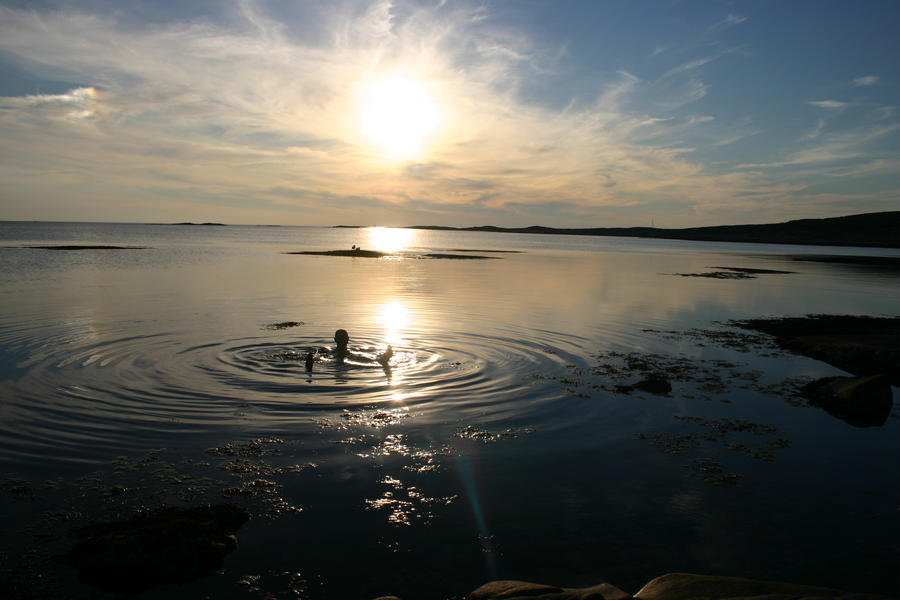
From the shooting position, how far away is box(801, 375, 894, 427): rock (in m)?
15.2

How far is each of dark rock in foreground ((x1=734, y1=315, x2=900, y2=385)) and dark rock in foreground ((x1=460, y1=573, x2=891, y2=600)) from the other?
17.3 m

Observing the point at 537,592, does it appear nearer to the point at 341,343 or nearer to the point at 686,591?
the point at 686,591

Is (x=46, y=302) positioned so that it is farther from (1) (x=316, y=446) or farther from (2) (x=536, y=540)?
(2) (x=536, y=540)

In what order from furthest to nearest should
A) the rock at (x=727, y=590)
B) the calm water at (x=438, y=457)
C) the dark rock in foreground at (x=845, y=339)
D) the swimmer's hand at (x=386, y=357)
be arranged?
the dark rock in foreground at (x=845, y=339) → the swimmer's hand at (x=386, y=357) → the calm water at (x=438, y=457) → the rock at (x=727, y=590)

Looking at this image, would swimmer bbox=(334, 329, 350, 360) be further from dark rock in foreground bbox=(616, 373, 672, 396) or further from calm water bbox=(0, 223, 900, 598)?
dark rock in foreground bbox=(616, 373, 672, 396)

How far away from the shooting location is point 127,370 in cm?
1747

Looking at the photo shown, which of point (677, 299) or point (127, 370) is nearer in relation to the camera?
point (127, 370)

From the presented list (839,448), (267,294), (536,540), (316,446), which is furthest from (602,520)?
(267,294)

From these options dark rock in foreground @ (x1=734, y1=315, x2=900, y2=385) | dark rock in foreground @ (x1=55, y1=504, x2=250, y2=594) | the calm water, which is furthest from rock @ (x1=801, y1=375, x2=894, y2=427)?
dark rock in foreground @ (x1=55, y1=504, x2=250, y2=594)

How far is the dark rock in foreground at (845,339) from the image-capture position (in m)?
Answer: 21.6

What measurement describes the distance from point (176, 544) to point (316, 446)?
14.5ft

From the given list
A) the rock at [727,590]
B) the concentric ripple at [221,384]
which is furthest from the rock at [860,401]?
the rock at [727,590]

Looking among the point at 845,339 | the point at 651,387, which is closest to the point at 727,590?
the point at 651,387

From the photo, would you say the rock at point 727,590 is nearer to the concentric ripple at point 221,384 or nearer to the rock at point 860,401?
the concentric ripple at point 221,384
